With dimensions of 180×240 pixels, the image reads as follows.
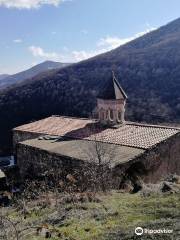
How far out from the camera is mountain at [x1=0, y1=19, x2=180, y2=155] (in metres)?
41.3

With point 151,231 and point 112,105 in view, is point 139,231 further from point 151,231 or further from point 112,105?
point 112,105

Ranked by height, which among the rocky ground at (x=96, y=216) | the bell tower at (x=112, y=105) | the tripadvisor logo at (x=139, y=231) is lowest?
the rocky ground at (x=96, y=216)

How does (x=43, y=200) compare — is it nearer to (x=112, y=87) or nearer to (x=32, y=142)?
(x=32, y=142)

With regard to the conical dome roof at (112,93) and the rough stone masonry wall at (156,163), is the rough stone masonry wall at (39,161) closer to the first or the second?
the rough stone masonry wall at (156,163)

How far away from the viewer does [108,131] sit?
68.8 feet

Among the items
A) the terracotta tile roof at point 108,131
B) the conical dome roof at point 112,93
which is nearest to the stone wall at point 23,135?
the terracotta tile roof at point 108,131

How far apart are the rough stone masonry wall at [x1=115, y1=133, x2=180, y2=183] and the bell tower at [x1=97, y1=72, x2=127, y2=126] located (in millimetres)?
4155

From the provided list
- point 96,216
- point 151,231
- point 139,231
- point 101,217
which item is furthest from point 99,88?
point 151,231

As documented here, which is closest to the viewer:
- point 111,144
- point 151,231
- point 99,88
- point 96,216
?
point 151,231

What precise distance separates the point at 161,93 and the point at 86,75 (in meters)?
16.7

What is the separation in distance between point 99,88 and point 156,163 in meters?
32.0

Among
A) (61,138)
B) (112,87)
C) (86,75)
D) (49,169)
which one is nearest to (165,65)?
(86,75)

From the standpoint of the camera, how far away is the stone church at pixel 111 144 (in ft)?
55.4

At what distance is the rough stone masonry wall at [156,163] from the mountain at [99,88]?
17.7m
